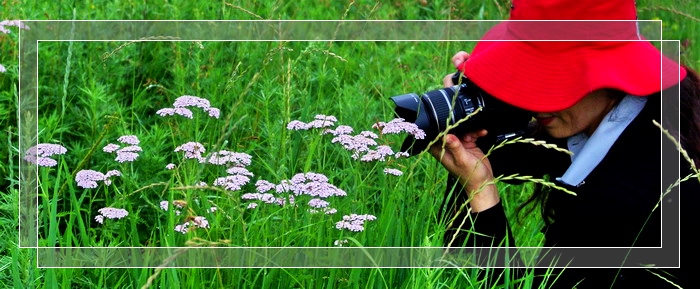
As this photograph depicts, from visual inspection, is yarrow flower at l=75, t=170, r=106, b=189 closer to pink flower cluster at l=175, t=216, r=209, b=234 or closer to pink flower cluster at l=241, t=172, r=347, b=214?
pink flower cluster at l=175, t=216, r=209, b=234

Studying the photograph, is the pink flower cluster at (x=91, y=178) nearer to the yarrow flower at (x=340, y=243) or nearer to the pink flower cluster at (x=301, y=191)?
the pink flower cluster at (x=301, y=191)

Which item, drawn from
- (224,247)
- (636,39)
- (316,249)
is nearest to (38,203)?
(224,247)

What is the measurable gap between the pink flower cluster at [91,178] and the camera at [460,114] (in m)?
0.66

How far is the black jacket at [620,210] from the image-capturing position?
2.46m

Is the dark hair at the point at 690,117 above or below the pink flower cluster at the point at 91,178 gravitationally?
above

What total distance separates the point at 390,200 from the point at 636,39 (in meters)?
0.65

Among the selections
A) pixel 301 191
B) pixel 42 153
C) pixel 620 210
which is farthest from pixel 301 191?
pixel 620 210

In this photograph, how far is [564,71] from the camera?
2377 mm

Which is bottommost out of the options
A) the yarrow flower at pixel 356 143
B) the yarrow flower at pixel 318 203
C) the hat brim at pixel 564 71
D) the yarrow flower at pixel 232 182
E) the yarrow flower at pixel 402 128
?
the yarrow flower at pixel 318 203

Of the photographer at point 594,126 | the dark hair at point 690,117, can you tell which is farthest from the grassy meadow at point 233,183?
the dark hair at point 690,117

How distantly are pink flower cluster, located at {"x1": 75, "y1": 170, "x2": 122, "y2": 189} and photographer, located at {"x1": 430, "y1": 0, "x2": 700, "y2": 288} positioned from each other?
72cm

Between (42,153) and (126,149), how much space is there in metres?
0.19

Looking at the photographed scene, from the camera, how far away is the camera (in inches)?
95.2

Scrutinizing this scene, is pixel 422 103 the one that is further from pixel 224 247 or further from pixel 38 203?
pixel 38 203
